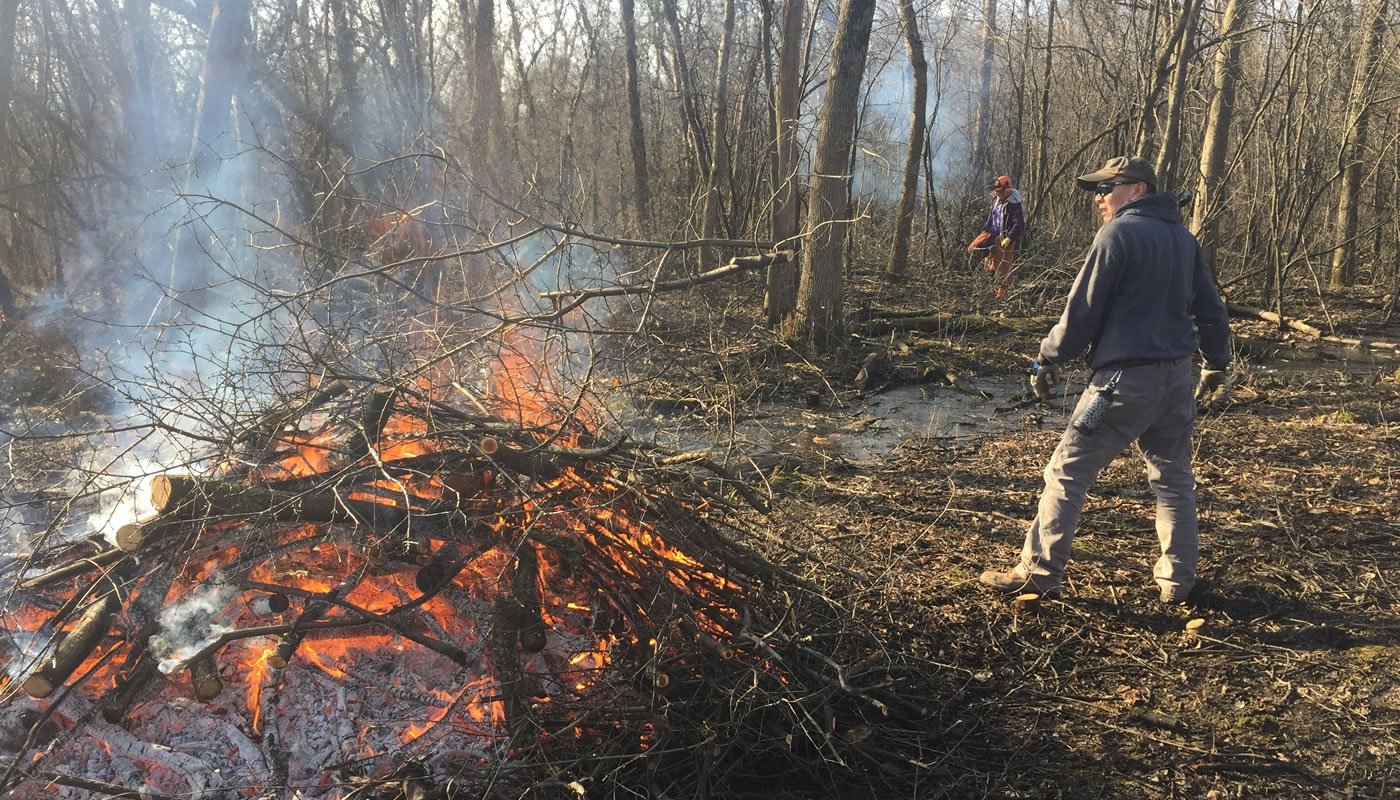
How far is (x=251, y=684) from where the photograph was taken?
9.48 feet

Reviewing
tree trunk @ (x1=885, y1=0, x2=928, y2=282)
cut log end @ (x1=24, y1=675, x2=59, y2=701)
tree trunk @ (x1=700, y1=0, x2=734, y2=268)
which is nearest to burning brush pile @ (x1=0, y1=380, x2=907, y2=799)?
cut log end @ (x1=24, y1=675, x2=59, y2=701)

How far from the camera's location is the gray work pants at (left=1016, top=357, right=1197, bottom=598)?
3.65 meters

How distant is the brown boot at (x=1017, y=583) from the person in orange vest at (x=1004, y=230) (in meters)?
7.99

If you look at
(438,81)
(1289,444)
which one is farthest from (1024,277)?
(438,81)

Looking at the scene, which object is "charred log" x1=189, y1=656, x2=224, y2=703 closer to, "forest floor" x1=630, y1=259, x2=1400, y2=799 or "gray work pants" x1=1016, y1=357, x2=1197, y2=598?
"forest floor" x1=630, y1=259, x2=1400, y2=799

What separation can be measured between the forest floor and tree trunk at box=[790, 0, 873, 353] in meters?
2.74

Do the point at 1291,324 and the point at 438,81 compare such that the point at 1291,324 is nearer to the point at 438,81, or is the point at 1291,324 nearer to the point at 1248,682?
the point at 1248,682

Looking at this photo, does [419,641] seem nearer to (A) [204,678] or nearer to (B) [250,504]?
(A) [204,678]

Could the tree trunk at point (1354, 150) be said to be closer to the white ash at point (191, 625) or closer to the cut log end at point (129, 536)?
the white ash at point (191, 625)

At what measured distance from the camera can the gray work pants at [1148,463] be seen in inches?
144

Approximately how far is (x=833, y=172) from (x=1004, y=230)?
425 cm

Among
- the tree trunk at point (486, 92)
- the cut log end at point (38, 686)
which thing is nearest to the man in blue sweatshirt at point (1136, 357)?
the cut log end at point (38, 686)

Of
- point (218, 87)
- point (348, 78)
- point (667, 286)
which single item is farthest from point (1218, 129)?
point (348, 78)

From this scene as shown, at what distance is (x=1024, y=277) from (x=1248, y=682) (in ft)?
33.2
